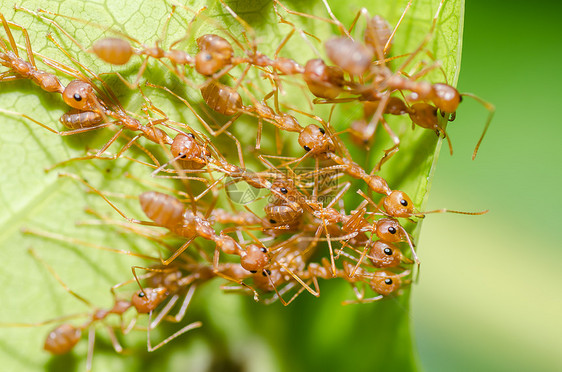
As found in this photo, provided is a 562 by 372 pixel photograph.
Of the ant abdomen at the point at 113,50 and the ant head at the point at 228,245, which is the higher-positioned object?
the ant abdomen at the point at 113,50

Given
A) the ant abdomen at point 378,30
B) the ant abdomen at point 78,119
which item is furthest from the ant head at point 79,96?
the ant abdomen at point 378,30

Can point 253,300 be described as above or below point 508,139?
below

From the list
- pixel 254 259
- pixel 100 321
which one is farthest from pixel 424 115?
pixel 100 321

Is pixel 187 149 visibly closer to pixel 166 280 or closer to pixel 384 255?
pixel 166 280

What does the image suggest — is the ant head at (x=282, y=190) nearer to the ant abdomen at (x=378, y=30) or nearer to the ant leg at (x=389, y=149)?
the ant leg at (x=389, y=149)

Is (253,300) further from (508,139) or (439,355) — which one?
(508,139)

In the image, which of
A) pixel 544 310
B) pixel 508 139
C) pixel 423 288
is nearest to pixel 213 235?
pixel 423 288
